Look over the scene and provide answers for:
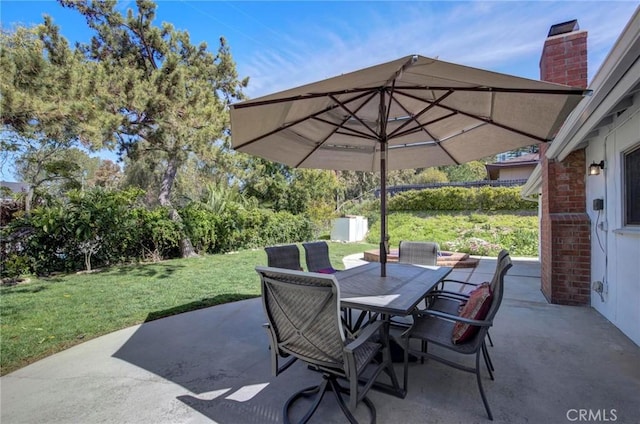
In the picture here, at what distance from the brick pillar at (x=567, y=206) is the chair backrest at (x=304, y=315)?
4577mm

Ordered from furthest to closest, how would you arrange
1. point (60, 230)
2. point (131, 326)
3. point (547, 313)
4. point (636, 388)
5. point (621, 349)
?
point (60, 230)
point (547, 313)
point (131, 326)
point (621, 349)
point (636, 388)

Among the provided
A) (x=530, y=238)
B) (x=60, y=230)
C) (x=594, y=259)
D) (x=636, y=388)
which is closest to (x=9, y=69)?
(x=60, y=230)

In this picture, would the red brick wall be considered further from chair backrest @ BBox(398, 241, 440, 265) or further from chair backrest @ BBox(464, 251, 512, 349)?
chair backrest @ BBox(464, 251, 512, 349)

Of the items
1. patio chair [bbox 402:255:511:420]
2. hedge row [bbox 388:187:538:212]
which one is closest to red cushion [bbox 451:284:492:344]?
patio chair [bbox 402:255:511:420]

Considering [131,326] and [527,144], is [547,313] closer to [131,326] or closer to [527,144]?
[527,144]

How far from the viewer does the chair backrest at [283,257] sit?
4.12 m

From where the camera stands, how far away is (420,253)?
4.88 meters

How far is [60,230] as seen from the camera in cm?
681

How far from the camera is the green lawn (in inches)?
144

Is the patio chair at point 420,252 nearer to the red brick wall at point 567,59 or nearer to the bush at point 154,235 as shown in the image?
the red brick wall at point 567,59

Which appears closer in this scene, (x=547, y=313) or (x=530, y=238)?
(x=547, y=313)

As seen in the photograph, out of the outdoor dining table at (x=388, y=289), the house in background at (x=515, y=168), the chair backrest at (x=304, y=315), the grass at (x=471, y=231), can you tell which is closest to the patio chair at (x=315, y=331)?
the chair backrest at (x=304, y=315)

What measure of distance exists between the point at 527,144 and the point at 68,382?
521 centimetres

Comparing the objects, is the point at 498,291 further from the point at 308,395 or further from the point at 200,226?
the point at 200,226
